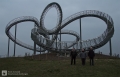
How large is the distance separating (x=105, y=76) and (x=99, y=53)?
1673cm

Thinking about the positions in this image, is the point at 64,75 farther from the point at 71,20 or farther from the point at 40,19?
the point at 40,19

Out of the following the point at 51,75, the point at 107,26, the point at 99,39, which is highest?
the point at 107,26

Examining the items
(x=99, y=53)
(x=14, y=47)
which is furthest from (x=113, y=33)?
(x=14, y=47)

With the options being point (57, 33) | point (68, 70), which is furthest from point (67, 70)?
point (57, 33)

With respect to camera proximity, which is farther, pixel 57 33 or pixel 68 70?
pixel 57 33

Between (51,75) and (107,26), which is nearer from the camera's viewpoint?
(51,75)

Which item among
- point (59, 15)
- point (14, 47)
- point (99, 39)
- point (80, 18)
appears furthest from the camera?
point (14, 47)

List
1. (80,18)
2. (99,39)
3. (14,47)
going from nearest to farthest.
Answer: (99,39) < (80,18) < (14,47)

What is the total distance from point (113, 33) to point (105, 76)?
57.0ft

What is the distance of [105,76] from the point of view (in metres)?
9.90

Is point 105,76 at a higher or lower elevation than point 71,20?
lower

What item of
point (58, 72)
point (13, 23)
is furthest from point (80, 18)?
point (58, 72)

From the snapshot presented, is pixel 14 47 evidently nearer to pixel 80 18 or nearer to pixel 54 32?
pixel 54 32

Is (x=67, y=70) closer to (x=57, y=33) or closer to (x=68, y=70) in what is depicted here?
(x=68, y=70)
